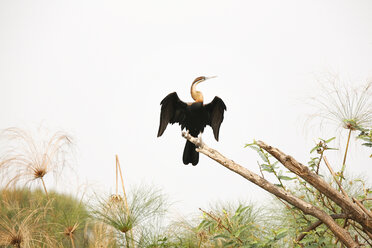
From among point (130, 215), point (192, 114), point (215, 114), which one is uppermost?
point (215, 114)

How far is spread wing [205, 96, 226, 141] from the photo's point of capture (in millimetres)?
3789

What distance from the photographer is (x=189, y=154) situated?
3631 millimetres

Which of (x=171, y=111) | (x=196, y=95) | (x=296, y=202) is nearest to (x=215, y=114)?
(x=196, y=95)

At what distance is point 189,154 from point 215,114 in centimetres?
56

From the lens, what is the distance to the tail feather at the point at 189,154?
3.61m

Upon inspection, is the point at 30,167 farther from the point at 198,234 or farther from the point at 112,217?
the point at 198,234

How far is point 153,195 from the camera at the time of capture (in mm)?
3281

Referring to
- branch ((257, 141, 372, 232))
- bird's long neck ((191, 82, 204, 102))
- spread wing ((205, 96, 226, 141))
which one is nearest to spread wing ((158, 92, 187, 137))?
bird's long neck ((191, 82, 204, 102))

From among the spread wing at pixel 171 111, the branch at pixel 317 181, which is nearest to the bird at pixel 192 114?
the spread wing at pixel 171 111

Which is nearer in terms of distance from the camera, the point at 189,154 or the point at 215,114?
the point at 189,154

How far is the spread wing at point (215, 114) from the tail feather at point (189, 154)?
37cm

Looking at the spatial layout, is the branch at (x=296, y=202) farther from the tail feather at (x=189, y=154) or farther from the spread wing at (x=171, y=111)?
the spread wing at (x=171, y=111)

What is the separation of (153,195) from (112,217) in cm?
49

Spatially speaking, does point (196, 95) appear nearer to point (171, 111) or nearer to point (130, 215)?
point (171, 111)
